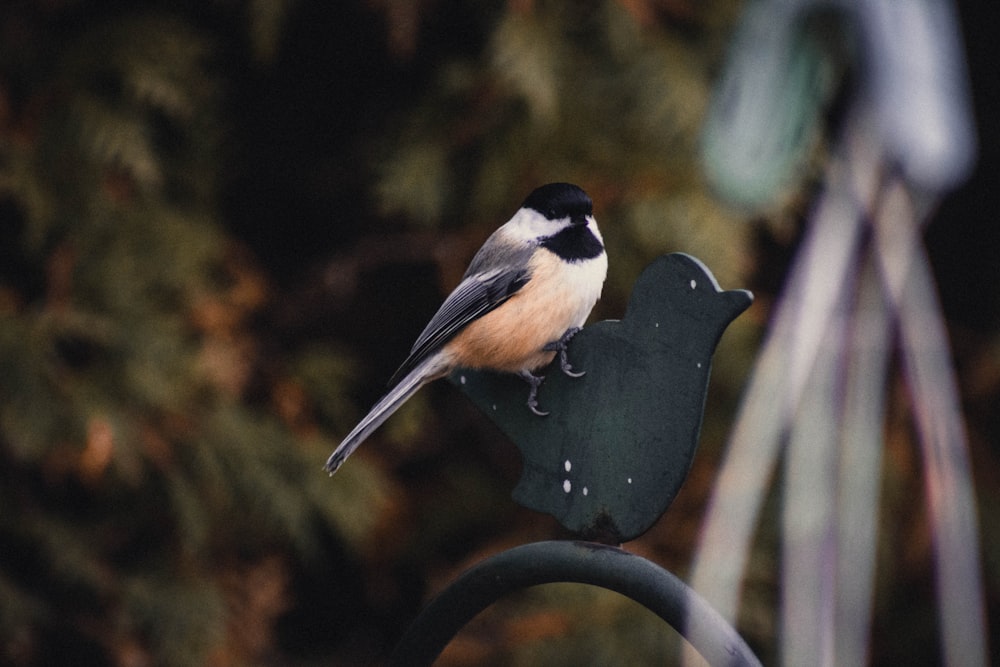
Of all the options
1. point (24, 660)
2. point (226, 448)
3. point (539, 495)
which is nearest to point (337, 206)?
point (226, 448)

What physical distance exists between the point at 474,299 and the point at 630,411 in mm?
653

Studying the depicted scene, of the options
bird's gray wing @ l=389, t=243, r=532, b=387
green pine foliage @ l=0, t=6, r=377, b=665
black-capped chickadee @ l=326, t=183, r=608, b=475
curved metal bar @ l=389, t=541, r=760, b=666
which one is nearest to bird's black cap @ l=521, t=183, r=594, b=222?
black-capped chickadee @ l=326, t=183, r=608, b=475

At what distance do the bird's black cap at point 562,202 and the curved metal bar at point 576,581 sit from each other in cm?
59

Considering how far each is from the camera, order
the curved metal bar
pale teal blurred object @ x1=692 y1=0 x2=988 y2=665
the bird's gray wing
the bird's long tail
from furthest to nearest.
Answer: the bird's gray wing < the bird's long tail < pale teal blurred object @ x1=692 y1=0 x2=988 y2=665 < the curved metal bar

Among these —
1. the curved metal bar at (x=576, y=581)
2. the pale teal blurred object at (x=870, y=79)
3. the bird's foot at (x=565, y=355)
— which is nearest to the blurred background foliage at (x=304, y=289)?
the pale teal blurred object at (x=870, y=79)

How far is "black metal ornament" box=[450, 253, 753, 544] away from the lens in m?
1.16

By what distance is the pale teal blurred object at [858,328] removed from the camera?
1282 millimetres

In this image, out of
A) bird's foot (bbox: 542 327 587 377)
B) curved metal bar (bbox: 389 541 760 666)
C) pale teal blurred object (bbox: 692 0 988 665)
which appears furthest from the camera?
bird's foot (bbox: 542 327 587 377)

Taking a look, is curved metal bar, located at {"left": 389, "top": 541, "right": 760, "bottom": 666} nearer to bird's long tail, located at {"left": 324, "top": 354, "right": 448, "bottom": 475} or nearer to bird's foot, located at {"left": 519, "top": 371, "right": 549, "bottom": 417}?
bird's foot, located at {"left": 519, "top": 371, "right": 549, "bottom": 417}

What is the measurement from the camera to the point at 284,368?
9.59 ft

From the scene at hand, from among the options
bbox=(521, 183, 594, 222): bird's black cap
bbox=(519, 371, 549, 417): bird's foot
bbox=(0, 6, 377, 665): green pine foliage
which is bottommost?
bbox=(0, 6, 377, 665): green pine foliage

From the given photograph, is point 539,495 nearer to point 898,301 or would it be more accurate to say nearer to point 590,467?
point 590,467

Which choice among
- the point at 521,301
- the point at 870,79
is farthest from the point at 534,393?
the point at 870,79

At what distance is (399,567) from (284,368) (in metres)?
0.73
